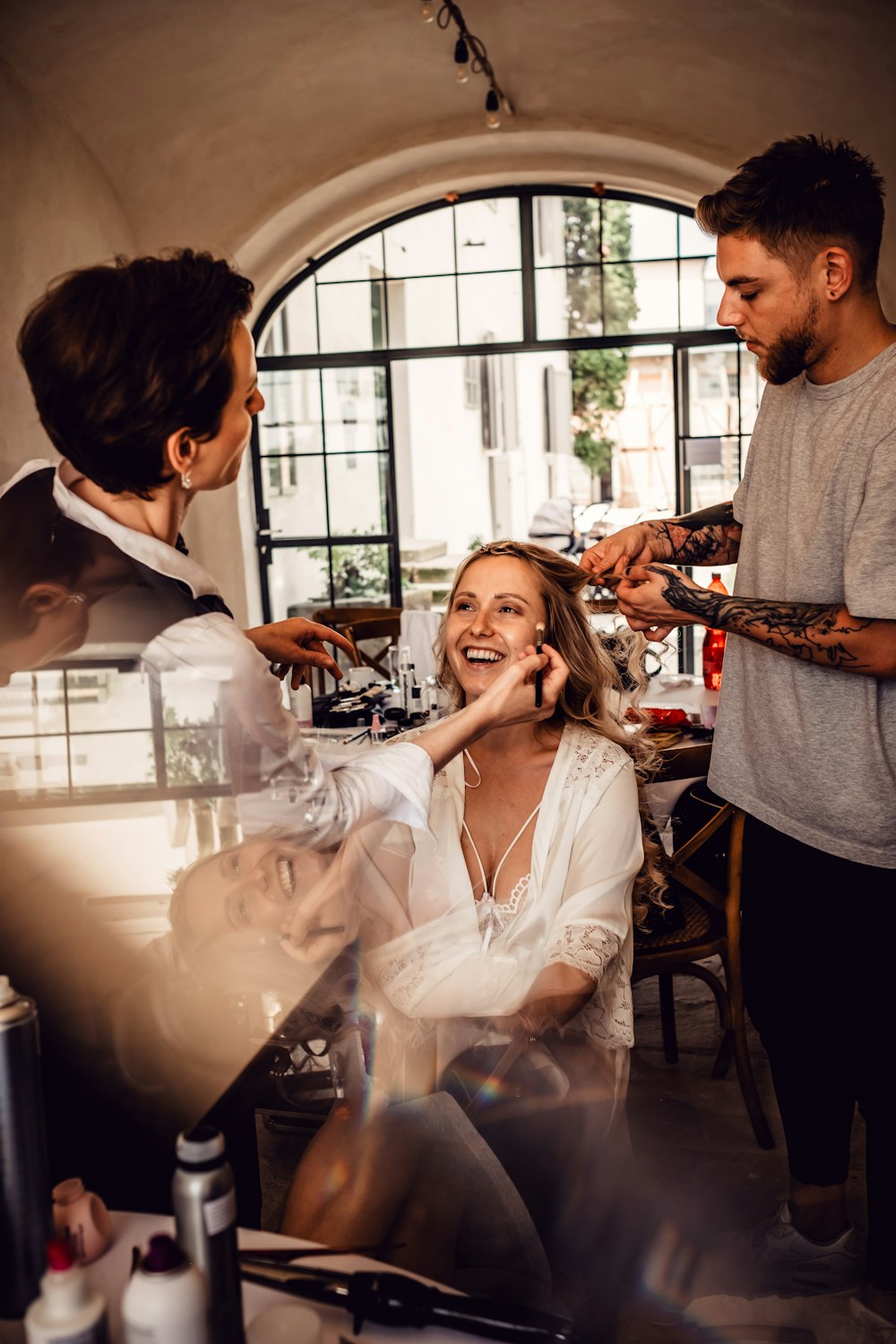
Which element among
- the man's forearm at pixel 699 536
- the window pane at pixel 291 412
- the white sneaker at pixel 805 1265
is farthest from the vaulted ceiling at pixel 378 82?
the white sneaker at pixel 805 1265

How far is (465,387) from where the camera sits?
1160cm

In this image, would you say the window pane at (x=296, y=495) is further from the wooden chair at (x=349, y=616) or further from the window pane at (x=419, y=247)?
the wooden chair at (x=349, y=616)

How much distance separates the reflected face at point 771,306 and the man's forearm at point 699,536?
1.42 feet

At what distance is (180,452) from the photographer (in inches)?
45.4

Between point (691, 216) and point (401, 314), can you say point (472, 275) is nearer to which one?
point (401, 314)

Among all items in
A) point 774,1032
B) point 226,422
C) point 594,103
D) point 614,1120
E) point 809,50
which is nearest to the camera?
point 226,422

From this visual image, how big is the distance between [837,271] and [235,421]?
1081 mm

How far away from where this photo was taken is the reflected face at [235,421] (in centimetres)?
117

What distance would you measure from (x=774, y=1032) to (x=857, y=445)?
108 cm

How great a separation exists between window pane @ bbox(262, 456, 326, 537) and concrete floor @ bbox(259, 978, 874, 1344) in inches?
177

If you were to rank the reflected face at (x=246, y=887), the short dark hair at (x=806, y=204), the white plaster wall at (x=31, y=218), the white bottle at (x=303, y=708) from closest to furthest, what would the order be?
1. the reflected face at (x=246, y=887)
2. the short dark hair at (x=806, y=204)
3. the white bottle at (x=303, y=708)
4. the white plaster wall at (x=31, y=218)

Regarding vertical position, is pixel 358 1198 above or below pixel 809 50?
below

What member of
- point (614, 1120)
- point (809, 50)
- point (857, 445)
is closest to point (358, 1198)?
point (614, 1120)

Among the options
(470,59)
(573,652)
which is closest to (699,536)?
(573,652)
